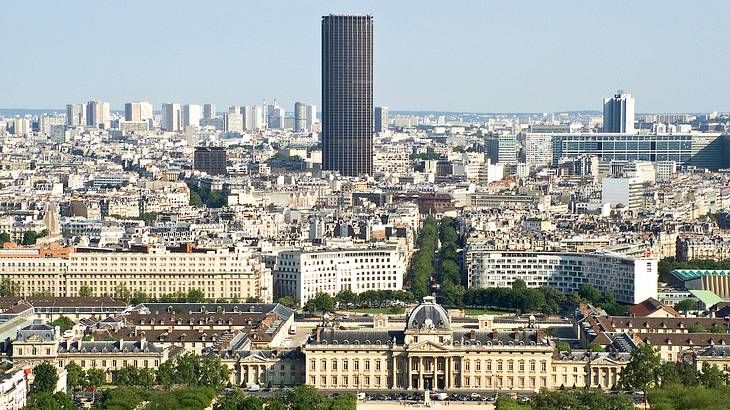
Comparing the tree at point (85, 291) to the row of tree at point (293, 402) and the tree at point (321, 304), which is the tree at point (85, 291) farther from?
the row of tree at point (293, 402)

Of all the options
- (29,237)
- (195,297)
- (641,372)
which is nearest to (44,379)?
(641,372)

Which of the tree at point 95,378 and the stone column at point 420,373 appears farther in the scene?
the stone column at point 420,373

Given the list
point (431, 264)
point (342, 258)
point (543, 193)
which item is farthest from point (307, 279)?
point (543, 193)

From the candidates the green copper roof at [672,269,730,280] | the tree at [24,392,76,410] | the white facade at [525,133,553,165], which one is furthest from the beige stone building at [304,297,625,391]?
the white facade at [525,133,553,165]

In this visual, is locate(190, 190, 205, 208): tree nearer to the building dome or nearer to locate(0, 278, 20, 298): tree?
locate(0, 278, 20, 298): tree

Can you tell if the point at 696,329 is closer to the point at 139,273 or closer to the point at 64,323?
the point at 64,323

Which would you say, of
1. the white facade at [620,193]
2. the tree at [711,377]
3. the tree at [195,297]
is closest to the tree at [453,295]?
the tree at [195,297]
